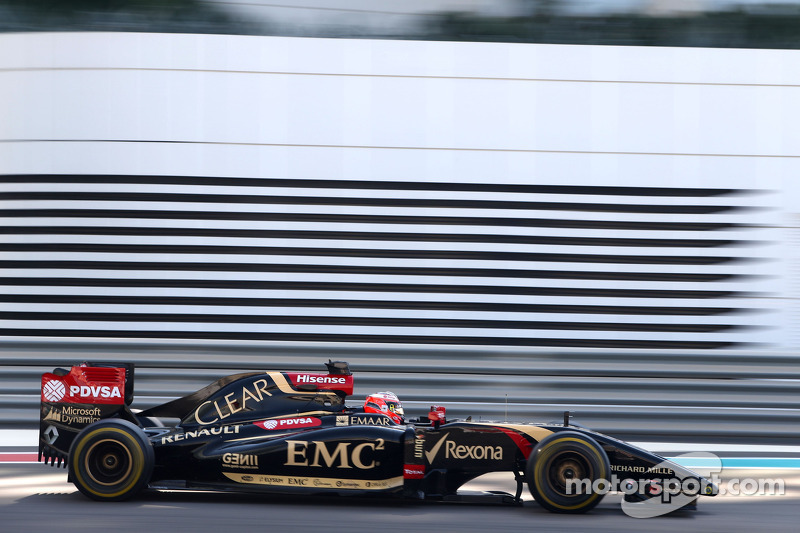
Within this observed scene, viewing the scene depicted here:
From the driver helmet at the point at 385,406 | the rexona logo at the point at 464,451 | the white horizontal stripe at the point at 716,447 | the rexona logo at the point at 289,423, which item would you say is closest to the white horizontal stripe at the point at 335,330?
the white horizontal stripe at the point at 716,447

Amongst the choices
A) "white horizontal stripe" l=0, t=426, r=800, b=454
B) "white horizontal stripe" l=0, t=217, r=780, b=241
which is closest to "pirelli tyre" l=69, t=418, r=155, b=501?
"white horizontal stripe" l=0, t=426, r=800, b=454

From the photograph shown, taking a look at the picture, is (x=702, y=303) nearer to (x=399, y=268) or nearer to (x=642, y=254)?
(x=642, y=254)

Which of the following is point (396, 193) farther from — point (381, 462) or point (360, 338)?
point (381, 462)

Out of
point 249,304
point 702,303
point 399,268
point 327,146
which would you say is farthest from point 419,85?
point 702,303

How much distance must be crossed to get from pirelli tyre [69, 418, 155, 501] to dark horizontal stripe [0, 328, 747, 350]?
287 cm

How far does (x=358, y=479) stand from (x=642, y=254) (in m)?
4.12

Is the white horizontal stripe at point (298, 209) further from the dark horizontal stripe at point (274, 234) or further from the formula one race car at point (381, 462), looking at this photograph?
the formula one race car at point (381, 462)

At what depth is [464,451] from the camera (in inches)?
184

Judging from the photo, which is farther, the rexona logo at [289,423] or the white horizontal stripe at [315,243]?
the white horizontal stripe at [315,243]

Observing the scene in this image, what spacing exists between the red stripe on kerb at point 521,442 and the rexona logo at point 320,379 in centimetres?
118

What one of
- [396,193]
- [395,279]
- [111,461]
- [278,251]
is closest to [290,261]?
[278,251]

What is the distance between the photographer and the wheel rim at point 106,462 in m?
4.73

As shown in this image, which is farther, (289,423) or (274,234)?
(274,234)

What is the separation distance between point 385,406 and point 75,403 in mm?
1996
